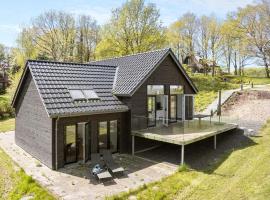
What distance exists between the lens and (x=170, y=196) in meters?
9.46

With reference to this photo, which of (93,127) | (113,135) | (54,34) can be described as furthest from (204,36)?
(93,127)

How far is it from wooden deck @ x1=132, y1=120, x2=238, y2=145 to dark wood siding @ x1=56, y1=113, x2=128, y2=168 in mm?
833

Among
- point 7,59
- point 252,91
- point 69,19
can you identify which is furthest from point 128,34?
point 7,59

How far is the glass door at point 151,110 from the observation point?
15777 mm

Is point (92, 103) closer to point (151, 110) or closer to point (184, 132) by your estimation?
point (151, 110)

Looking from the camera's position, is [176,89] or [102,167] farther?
[176,89]

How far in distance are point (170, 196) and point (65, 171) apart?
5260mm

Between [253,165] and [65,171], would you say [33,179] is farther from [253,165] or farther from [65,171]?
[253,165]

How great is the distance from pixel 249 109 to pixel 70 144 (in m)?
17.8

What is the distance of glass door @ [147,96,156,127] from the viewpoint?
15.8m

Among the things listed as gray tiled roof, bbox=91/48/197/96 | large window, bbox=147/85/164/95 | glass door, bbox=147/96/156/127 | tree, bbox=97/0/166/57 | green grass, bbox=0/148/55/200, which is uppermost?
tree, bbox=97/0/166/57

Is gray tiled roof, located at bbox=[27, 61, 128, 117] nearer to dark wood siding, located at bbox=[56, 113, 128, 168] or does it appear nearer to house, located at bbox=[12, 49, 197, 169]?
house, located at bbox=[12, 49, 197, 169]

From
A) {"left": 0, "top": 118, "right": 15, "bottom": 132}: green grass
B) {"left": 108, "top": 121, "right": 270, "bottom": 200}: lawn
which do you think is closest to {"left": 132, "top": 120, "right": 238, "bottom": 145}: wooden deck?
{"left": 108, "top": 121, "right": 270, "bottom": 200}: lawn

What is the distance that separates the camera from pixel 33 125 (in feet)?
46.4
